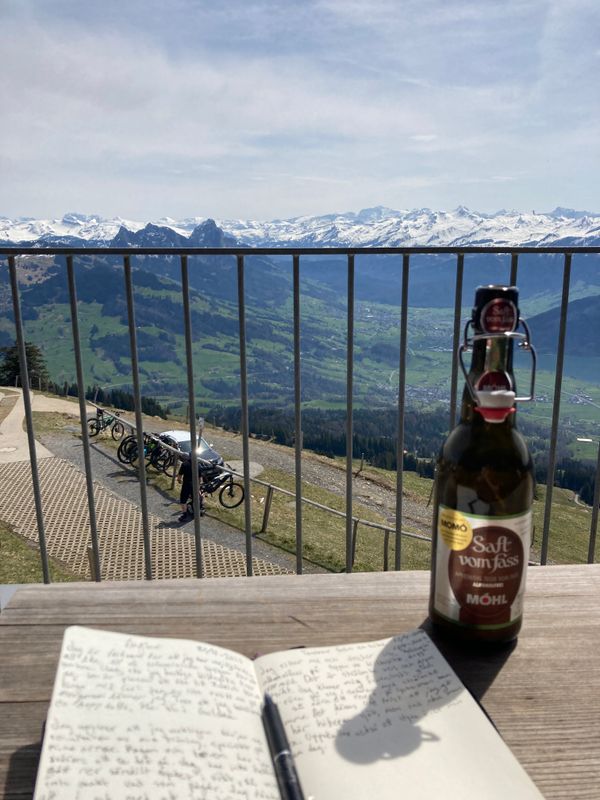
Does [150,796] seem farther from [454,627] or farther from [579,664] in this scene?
[579,664]

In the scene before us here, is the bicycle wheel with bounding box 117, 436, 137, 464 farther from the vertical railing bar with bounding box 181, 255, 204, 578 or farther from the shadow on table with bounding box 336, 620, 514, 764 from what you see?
the shadow on table with bounding box 336, 620, 514, 764

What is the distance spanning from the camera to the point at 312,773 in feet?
2.28

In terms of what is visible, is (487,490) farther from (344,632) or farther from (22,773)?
(22,773)

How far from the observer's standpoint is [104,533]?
25.4 m

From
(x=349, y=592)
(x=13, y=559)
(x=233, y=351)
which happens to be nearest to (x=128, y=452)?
(x=13, y=559)

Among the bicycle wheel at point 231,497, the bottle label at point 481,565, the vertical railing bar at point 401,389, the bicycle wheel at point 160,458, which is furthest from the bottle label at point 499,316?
the bicycle wheel at point 231,497

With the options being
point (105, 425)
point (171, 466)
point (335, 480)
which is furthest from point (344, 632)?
point (335, 480)

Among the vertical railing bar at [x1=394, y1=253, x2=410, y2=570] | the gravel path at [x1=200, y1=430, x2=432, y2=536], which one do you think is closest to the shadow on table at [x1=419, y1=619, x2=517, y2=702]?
the vertical railing bar at [x1=394, y1=253, x2=410, y2=570]

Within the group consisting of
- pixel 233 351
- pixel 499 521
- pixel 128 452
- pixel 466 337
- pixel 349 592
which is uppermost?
pixel 466 337

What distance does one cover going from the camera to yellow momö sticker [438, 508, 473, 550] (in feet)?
3.04

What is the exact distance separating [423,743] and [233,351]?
17666 centimetres

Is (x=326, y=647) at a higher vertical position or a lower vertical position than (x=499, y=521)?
lower

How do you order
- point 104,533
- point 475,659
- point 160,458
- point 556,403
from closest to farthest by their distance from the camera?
point 475,659 < point 556,403 < point 104,533 < point 160,458

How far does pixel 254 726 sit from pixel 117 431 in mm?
37889
